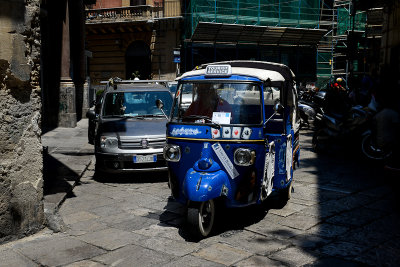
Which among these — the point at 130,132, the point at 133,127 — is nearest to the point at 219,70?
the point at 130,132

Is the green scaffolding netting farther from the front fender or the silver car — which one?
the front fender

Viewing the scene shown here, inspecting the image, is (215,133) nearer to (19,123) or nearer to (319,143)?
(19,123)

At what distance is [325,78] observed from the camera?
3250cm

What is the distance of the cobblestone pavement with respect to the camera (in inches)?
181

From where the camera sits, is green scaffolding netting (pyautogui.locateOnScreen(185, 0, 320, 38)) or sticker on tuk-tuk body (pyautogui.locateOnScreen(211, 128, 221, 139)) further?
green scaffolding netting (pyautogui.locateOnScreen(185, 0, 320, 38))

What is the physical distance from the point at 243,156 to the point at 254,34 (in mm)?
24999

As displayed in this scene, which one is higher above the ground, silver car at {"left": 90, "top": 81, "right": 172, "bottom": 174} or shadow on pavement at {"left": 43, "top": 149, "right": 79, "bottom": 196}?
silver car at {"left": 90, "top": 81, "right": 172, "bottom": 174}

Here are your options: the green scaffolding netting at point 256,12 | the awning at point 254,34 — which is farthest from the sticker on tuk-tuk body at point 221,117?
the green scaffolding netting at point 256,12

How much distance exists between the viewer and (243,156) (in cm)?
527

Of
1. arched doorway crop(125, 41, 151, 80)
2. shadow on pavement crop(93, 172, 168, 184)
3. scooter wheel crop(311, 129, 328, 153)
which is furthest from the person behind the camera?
arched doorway crop(125, 41, 151, 80)

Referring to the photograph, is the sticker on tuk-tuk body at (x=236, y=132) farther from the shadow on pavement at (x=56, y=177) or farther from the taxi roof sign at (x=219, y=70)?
the shadow on pavement at (x=56, y=177)

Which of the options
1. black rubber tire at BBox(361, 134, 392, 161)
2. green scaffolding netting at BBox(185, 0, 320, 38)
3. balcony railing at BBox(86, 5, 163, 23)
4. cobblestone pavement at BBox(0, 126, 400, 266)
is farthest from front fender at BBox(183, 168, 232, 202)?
balcony railing at BBox(86, 5, 163, 23)

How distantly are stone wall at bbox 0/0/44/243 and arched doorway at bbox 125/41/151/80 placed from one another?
2449 cm

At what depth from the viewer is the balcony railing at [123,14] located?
2881 centimetres
